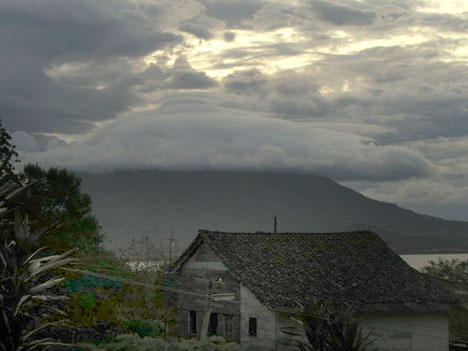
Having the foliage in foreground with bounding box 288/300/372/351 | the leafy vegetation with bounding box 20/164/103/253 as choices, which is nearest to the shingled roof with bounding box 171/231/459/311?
the foliage in foreground with bounding box 288/300/372/351

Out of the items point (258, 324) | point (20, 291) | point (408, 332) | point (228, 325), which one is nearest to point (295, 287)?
point (258, 324)

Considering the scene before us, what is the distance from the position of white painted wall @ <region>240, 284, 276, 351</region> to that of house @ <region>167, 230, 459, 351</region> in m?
0.04

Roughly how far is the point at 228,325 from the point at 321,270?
16.4 feet

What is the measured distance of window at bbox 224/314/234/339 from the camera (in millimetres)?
33344

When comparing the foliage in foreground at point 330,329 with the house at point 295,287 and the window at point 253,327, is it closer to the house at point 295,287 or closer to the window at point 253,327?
the house at point 295,287

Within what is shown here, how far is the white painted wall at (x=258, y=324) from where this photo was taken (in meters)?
30.9

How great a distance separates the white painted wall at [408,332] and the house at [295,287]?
46 mm

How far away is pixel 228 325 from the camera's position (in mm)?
33562

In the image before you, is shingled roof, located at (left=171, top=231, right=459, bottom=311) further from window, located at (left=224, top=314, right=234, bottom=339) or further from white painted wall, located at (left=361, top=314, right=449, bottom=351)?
window, located at (left=224, top=314, right=234, bottom=339)

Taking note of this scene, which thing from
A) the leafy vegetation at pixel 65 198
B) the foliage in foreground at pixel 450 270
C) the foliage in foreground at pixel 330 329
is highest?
the leafy vegetation at pixel 65 198

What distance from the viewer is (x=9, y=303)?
45.0 feet

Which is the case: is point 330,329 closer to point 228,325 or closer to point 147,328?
point 228,325

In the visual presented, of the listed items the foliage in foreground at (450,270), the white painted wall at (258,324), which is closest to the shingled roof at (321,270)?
the white painted wall at (258,324)

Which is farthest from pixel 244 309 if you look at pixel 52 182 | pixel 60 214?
pixel 52 182
